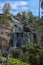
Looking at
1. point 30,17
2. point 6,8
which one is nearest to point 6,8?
point 6,8

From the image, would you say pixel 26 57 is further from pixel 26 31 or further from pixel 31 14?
pixel 31 14

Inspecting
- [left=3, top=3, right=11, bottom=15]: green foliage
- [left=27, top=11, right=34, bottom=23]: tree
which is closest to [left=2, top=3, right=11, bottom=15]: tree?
[left=3, top=3, right=11, bottom=15]: green foliage

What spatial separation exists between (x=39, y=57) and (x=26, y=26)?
63.0ft

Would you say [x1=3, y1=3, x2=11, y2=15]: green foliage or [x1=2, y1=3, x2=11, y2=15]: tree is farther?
[x1=2, y1=3, x2=11, y2=15]: tree

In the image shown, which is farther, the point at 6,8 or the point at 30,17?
the point at 30,17

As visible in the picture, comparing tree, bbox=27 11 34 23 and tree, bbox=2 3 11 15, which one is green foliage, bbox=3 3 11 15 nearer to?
tree, bbox=2 3 11 15

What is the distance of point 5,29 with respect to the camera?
30859mm

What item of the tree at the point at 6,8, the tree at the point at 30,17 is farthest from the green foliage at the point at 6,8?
the tree at the point at 30,17

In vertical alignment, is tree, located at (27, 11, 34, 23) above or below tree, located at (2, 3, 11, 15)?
below

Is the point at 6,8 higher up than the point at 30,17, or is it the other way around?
the point at 6,8

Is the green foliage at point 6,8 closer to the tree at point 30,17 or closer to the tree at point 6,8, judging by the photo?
the tree at point 6,8

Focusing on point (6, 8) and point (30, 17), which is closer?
point (6, 8)

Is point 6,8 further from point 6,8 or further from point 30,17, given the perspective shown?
point 30,17

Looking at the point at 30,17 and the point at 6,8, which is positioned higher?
the point at 6,8
